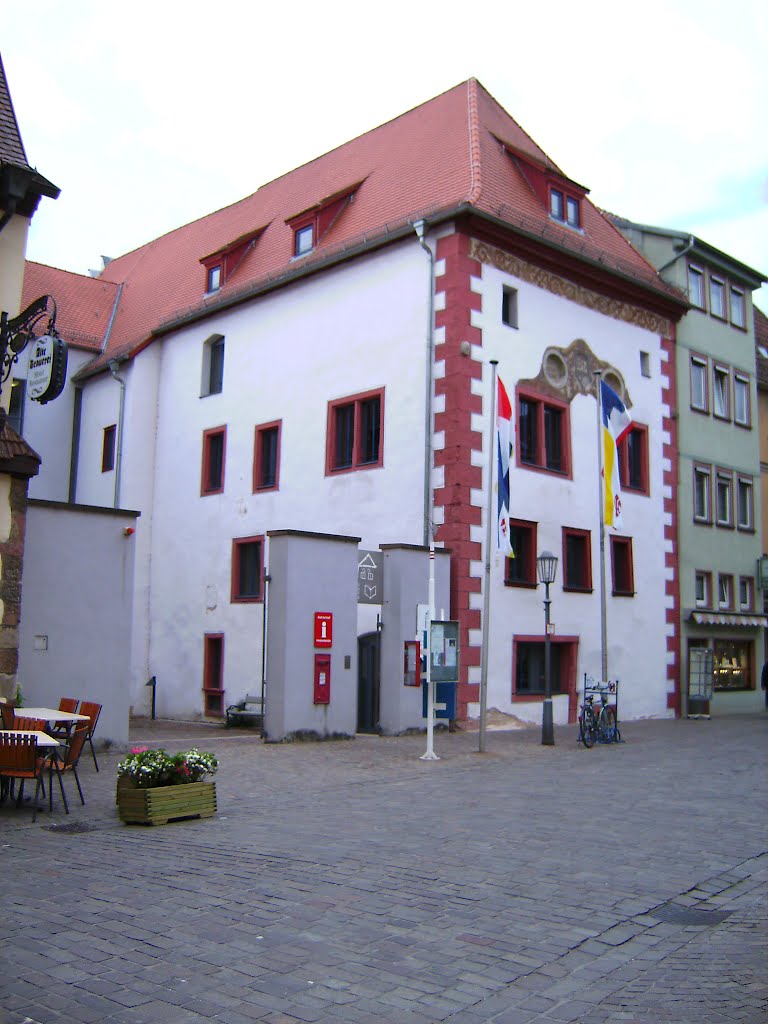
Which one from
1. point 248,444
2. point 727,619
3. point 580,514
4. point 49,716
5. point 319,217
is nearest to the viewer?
point 49,716

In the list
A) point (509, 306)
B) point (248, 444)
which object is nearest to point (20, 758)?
point (509, 306)

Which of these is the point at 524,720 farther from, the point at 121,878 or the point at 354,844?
the point at 121,878

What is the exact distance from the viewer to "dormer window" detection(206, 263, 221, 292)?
101 ft

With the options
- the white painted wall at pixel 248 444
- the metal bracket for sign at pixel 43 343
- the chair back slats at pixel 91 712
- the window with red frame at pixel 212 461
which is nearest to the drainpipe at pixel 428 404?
the white painted wall at pixel 248 444

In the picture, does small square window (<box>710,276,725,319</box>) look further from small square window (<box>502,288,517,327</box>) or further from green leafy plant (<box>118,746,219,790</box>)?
green leafy plant (<box>118,746,219,790</box>)

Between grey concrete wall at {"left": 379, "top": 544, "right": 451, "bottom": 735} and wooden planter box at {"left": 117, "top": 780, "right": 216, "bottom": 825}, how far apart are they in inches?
363

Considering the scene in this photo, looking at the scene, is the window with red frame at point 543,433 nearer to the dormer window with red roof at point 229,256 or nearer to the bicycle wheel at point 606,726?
the bicycle wheel at point 606,726

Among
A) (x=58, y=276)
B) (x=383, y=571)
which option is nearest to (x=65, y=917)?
(x=383, y=571)

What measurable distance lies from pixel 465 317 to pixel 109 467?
14378 millimetres

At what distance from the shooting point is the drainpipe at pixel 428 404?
2131cm

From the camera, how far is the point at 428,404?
71.3 ft

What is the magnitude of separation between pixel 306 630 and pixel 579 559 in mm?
8727

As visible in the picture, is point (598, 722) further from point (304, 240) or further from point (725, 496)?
point (304, 240)

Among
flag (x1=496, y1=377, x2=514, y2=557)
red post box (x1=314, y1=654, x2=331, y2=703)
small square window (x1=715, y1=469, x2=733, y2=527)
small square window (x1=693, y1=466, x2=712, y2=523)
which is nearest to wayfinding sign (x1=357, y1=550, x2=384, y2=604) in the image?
red post box (x1=314, y1=654, x2=331, y2=703)
